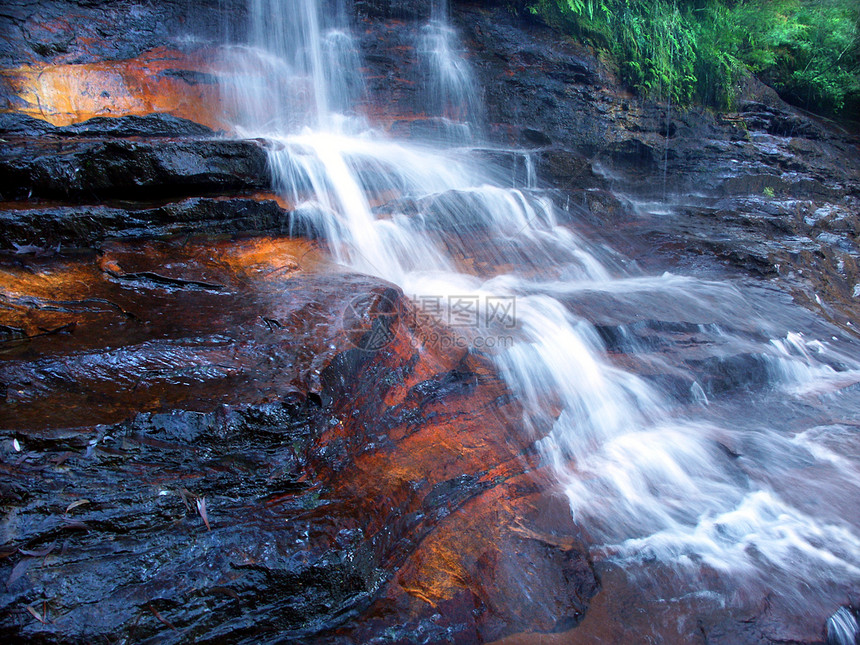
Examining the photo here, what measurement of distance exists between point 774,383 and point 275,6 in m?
10.5

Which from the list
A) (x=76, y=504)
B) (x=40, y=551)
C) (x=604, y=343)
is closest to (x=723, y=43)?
(x=604, y=343)

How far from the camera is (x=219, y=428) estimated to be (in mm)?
2801

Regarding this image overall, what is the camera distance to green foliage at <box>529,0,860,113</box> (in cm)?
1038

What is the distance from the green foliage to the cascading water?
14.4 ft

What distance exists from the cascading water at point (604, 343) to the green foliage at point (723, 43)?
14.4 ft

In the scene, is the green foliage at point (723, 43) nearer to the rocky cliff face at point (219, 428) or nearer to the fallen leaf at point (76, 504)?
the rocky cliff face at point (219, 428)

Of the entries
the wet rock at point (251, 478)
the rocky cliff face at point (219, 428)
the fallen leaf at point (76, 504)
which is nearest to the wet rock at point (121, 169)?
the rocky cliff face at point (219, 428)

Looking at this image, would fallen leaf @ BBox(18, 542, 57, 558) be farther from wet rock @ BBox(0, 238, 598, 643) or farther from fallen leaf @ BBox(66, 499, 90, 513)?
fallen leaf @ BBox(66, 499, 90, 513)

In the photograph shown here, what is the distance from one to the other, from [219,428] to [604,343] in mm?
4073

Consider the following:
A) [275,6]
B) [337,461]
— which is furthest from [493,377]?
[275,6]

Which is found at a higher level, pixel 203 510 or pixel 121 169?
→ pixel 121 169

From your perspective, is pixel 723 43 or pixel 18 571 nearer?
pixel 18 571

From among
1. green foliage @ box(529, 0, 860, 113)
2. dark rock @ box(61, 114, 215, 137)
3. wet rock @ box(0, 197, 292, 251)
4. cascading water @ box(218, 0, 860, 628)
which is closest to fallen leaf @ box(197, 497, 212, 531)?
cascading water @ box(218, 0, 860, 628)

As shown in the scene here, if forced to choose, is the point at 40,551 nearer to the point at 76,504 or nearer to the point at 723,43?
the point at 76,504
